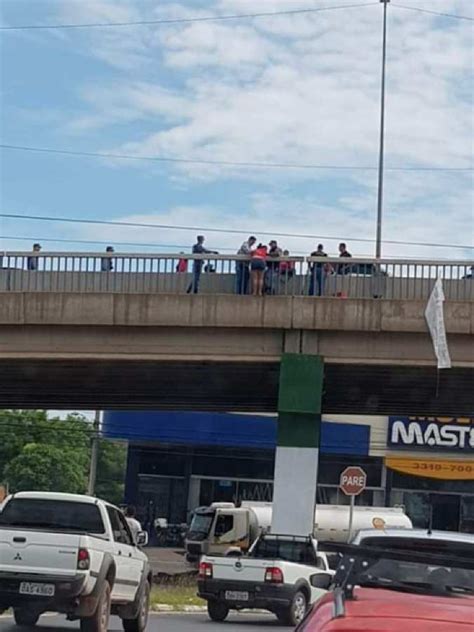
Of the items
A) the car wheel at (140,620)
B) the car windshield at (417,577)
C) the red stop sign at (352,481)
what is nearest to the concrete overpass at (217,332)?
the red stop sign at (352,481)

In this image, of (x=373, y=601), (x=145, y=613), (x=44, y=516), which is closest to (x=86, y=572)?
(x=44, y=516)

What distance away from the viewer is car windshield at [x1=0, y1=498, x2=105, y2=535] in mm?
15961

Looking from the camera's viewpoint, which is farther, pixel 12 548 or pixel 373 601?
pixel 12 548

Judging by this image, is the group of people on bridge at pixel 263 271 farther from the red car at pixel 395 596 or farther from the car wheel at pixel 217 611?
the red car at pixel 395 596

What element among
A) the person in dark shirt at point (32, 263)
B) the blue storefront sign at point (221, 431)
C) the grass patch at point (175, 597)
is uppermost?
the person in dark shirt at point (32, 263)

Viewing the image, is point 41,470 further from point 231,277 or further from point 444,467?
point 231,277

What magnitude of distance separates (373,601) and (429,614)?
37 centimetres

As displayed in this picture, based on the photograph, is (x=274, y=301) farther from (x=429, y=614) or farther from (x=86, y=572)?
(x=429, y=614)

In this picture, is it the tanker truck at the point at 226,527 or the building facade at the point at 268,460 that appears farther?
the building facade at the point at 268,460

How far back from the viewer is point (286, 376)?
94.2 feet

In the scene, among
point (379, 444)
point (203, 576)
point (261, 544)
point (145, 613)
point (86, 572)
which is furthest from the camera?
point (379, 444)

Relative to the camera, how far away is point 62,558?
14320mm

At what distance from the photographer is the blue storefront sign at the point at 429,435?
57.8 metres

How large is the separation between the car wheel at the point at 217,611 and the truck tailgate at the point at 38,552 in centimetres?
803
